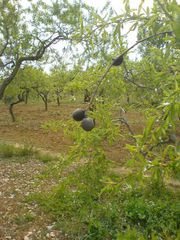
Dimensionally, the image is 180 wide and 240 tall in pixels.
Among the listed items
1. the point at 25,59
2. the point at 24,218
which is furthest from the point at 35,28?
the point at 24,218

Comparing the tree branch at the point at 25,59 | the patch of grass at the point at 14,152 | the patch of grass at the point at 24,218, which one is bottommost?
the patch of grass at the point at 24,218

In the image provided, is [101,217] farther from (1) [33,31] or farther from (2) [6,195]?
(1) [33,31]

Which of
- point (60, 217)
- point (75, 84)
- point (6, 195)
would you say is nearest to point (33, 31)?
point (6, 195)

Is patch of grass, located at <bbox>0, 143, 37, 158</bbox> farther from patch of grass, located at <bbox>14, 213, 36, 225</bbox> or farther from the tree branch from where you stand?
patch of grass, located at <bbox>14, 213, 36, 225</bbox>

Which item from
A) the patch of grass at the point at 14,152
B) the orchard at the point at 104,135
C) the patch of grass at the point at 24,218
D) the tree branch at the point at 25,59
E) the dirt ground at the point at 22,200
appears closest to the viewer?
the orchard at the point at 104,135

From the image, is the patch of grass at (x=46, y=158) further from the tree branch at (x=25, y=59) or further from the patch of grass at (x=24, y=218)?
the patch of grass at (x=24, y=218)

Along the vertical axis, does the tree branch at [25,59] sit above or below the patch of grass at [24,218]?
Result: above

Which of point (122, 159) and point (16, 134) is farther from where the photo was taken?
point (16, 134)

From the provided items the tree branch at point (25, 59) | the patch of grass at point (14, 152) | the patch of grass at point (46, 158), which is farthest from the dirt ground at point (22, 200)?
the tree branch at point (25, 59)

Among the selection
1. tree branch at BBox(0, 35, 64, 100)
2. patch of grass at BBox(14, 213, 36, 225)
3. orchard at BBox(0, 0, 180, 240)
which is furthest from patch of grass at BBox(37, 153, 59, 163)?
patch of grass at BBox(14, 213, 36, 225)

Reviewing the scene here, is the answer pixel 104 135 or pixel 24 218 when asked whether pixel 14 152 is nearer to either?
pixel 24 218

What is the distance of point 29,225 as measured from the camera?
17.8 feet

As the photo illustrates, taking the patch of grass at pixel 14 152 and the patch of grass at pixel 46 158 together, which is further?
the patch of grass at pixel 14 152

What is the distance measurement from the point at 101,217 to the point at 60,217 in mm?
717
